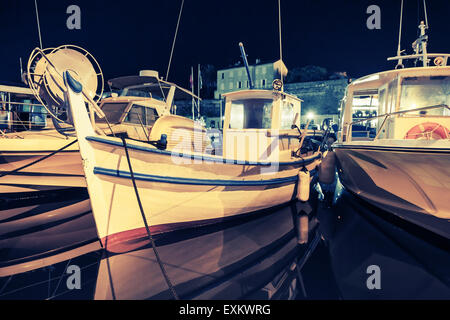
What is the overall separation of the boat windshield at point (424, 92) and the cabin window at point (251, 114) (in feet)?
9.83

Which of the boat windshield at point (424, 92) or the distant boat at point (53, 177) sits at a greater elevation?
the boat windshield at point (424, 92)

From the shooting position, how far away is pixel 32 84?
140 inches

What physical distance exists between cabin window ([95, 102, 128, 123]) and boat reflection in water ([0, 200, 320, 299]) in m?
3.52

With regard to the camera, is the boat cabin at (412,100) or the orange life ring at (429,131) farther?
the boat cabin at (412,100)

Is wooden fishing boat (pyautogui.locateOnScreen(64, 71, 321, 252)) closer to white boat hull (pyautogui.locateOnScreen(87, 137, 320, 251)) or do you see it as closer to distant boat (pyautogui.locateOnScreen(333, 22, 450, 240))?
white boat hull (pyautogui.locateOnScreen(87, 137, 320, 251))

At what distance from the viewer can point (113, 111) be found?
19.6 ft

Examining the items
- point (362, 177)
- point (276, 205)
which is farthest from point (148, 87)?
point (362, 177)

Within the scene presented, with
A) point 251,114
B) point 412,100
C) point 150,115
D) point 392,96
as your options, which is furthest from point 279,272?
point 150,115

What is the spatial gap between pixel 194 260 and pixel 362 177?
3.83 m

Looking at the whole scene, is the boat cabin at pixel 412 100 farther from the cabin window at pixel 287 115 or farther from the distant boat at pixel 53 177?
the distant boat at pixel 53 177

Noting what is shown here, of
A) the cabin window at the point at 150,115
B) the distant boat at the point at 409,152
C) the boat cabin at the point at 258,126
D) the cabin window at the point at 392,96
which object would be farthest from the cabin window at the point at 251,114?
the cabin window at the point at 392,96

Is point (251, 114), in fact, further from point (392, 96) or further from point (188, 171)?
point (392, 96)

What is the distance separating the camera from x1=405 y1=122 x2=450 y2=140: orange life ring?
411 cm

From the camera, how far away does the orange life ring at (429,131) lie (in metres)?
4.11
